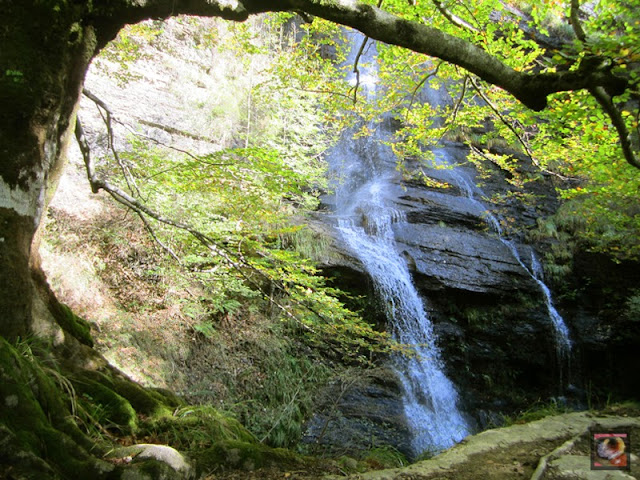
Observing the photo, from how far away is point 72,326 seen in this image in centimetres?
326

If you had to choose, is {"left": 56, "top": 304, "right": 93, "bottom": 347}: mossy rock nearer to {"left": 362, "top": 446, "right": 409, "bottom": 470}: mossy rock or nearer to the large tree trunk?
→ the large tree trunk

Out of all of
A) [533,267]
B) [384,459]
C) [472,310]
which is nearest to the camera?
[384,459]

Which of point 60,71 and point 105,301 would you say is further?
point 105,301

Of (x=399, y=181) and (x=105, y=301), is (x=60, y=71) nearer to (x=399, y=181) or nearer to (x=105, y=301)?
(x=105, y=301)

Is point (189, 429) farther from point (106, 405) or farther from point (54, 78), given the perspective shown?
point (54, 78)

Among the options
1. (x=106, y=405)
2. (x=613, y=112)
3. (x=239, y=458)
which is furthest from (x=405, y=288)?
(x=106, y=405)

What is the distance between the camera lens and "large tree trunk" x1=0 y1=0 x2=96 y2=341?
2.33m

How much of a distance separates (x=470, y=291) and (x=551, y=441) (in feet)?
21.4

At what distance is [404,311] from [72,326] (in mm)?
7770

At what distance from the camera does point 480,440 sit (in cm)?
420

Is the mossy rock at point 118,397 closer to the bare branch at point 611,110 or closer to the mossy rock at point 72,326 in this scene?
the mossy rock at point 72,326

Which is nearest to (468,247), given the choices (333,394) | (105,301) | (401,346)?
(333,394)

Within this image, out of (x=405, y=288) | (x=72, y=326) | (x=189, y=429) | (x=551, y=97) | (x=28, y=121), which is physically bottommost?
(x=189, y=429)

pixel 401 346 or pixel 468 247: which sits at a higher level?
pixel 468 247
